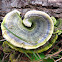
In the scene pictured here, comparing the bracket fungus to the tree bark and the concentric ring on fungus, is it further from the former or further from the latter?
the tree bark

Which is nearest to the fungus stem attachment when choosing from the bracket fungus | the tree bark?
the bracket fungus

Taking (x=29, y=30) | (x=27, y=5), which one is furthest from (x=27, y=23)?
(x=27, y=5)

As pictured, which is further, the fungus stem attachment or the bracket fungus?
the fungus stem attachment

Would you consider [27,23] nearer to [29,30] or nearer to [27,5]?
[29,30]

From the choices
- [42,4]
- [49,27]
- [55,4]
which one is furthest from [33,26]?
[55,4]

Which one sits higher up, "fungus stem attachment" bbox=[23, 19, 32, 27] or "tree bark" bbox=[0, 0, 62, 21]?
"tree bark" bbox=[0, 0, 62, 21]

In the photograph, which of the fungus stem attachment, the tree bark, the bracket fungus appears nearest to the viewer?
the bracket fungus

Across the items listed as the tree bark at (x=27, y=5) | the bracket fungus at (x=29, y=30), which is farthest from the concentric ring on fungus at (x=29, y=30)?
the tree bark at (x=27, y=5)

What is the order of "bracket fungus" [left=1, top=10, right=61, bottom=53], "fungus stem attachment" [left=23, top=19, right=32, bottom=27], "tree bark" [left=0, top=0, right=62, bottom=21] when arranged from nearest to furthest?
"bracket fungus" [left=1, top=10, right=61, bottom=53], "fungus stem attachment" [left=23, top=19, right=32, bottom=27], "tree bark" [left=0, top=0, right=62, bottom=21]
